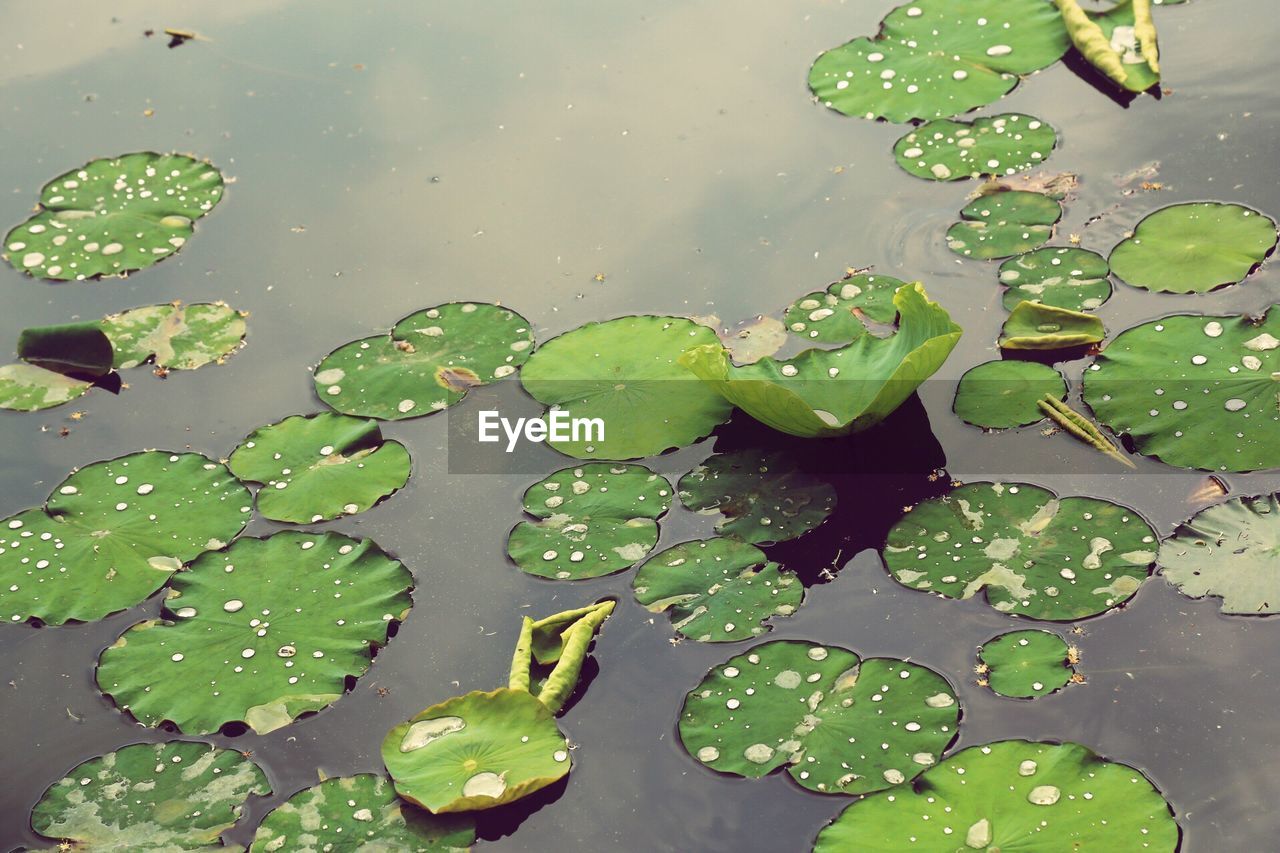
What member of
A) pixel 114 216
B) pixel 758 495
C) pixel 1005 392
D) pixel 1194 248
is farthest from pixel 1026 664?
pixel 114 216

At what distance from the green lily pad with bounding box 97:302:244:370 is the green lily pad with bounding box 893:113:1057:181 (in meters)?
3.07

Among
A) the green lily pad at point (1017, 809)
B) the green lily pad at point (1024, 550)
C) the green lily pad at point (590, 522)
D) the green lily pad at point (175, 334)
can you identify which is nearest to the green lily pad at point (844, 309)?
the green lily pad at point (590, 522)

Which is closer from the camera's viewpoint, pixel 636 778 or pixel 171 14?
pixel 636 778

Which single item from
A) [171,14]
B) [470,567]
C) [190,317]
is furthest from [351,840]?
[171,14]

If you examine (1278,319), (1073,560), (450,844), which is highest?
(1278,319)

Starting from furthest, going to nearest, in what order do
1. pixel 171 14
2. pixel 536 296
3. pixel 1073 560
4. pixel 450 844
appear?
pixel 171 14 < pixel 536 296 < pixel 1073 560 < pixel 450 844

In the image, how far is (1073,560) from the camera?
4230 millimetres

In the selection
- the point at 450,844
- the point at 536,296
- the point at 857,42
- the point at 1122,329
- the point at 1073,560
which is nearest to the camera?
the point at 450,844

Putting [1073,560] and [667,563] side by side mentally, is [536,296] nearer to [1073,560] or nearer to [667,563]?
[667,563]

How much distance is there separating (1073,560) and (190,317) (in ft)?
12.3

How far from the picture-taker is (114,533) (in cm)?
478

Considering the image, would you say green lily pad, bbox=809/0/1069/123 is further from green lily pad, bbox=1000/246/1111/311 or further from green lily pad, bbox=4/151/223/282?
green lily pad, bbox=4/151/223/282

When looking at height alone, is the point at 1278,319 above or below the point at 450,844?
above

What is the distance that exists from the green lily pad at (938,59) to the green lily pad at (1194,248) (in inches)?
48.5
